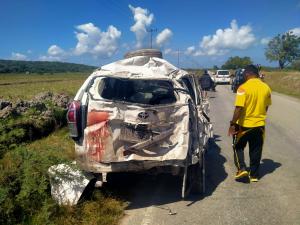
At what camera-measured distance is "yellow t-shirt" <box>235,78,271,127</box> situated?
5887 mm

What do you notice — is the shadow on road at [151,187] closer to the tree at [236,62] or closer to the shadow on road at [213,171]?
the shadow on road at [213,171]

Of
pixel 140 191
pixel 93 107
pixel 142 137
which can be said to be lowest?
pixel 140 191

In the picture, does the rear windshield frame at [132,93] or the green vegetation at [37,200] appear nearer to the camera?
the green vegetation at [37,200]

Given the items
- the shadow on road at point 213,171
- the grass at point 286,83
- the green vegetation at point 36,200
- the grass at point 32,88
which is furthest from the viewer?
the grass at point 286,83

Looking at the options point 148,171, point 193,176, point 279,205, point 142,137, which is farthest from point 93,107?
point 279,205

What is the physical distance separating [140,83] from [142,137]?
70.3 inches

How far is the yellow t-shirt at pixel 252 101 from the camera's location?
19.3ft

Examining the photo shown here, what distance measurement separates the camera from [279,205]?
502 centimetres

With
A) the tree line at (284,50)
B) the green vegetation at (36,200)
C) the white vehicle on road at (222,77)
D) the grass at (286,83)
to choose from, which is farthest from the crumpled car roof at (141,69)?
the tree line at (284,50)

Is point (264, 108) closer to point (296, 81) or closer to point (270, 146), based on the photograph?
point (270, 146)

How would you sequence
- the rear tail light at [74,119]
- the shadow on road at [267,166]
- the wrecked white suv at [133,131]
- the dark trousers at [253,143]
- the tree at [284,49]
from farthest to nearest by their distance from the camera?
1. the tree at [284,49]
2. the shadow on road at [267,166]
3. the dark trousers at [253,143]
4. the rear tail light at [74,119]
5. the wrecked white suv at [133,131]

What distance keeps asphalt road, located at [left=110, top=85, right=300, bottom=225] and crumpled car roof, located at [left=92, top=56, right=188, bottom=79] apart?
5.96 feet

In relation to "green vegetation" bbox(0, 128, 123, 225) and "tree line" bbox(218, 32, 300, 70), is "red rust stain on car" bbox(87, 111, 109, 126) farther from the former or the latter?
"tree line" bbox(218, 32, 300, 70)

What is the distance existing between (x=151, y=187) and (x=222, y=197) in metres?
1.18
